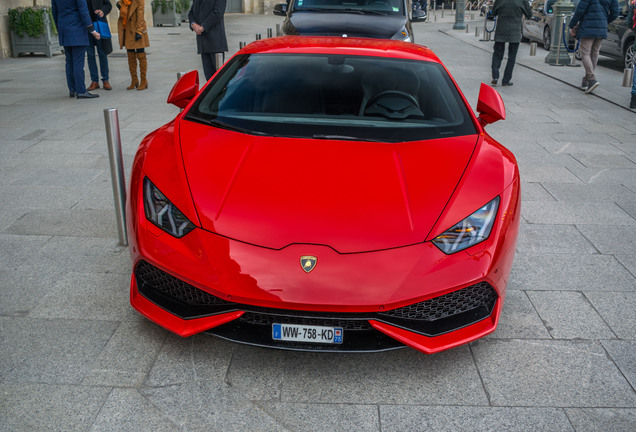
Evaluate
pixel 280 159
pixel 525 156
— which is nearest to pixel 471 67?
pixel 525 156

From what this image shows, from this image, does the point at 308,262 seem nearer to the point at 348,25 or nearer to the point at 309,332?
the point at 309,332

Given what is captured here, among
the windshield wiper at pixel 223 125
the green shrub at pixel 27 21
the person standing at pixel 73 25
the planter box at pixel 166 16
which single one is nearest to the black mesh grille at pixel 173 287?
the windshield wiper at pixel 223 125

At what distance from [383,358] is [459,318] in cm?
45

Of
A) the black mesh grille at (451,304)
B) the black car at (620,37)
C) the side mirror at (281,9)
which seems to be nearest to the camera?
the black mesh grille at (451,304)

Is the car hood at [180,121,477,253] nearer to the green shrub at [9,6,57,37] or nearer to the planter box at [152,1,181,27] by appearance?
the green shrub at [9,6,57,37]

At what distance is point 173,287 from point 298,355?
2.33 ft

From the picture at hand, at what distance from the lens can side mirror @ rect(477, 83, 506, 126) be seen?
431 cm

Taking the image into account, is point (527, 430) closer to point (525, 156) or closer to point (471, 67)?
point (525, 156)

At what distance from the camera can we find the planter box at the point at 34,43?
50.8 ft

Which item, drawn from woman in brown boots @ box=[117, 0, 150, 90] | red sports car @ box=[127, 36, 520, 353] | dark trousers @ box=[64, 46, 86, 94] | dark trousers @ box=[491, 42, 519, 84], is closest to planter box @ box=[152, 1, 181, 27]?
woman in brown boots @ box=[117, 0, 150, 90]

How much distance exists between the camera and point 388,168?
135 inches

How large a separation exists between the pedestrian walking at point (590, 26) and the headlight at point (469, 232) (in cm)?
945

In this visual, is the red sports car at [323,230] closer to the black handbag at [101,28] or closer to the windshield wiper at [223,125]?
the windshield wiper at [223,125]

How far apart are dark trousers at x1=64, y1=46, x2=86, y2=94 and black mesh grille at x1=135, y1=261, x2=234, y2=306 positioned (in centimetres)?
766
